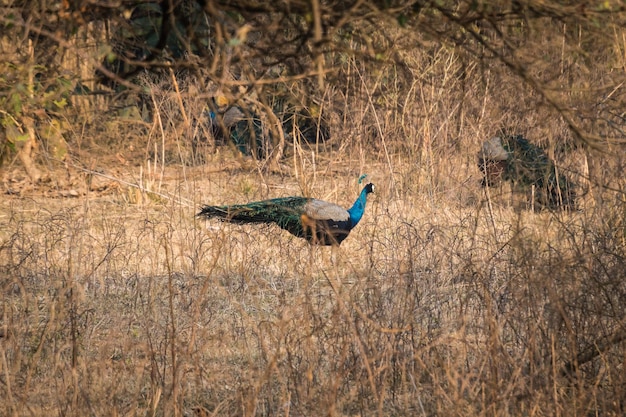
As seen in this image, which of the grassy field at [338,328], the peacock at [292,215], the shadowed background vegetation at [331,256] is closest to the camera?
the shadowed background vegetation at [331,256]

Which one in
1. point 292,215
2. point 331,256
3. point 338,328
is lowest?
point 338,328

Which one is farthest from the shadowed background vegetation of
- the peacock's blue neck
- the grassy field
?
the peacock's blue neck

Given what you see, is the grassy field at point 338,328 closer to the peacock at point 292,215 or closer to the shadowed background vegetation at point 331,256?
the shadowed background vegetation at point 331,256

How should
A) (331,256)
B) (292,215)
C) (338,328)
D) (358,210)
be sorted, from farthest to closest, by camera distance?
(358,210) < (292,215) < (331,256) < (338,328)

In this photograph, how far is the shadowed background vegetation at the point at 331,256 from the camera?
2883 mm

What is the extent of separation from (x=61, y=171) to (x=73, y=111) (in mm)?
1151

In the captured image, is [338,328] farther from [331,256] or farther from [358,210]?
[358,210]

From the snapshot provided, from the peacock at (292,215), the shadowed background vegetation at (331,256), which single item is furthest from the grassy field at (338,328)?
the peacock at (292,215)

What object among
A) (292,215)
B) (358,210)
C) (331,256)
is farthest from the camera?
(358,210)

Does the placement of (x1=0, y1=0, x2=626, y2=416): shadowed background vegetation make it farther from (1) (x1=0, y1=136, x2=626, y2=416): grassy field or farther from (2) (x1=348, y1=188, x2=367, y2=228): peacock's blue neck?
(2) (x1=348, y1=188, x2=367, y2=228): peacock's blue neck

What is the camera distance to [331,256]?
5.80 meters

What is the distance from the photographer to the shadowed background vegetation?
288 cm

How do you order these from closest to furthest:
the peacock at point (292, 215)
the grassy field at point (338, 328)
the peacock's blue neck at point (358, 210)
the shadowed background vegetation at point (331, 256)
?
the shadowed background vegetation at point (331, 256)
the grassy field at point (338, 328)
the peacock at point (292, 215)
the peacock's blue neck at point (358, 210)

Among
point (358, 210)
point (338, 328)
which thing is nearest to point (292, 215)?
point (358, 210)
